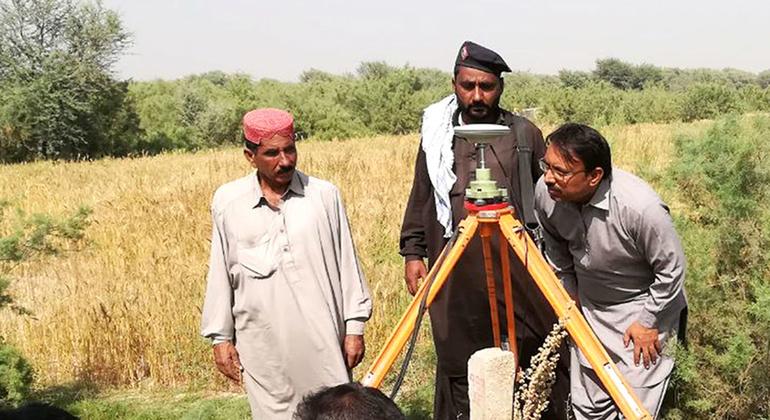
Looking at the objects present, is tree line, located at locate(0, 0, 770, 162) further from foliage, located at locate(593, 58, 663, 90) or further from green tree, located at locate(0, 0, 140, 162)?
foliage, located at locate(593, 58, 663, 90)

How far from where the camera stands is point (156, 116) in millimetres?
34812

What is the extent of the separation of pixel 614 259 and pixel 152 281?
15.0 feet

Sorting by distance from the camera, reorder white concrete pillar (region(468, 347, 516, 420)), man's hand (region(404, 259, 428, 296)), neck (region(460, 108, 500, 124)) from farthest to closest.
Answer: man's hand (region(404, 259, 428, 296)) < neck (region(460, 108, 500, 124)) < white concrete pillar (region(468, 347, 516, 420))

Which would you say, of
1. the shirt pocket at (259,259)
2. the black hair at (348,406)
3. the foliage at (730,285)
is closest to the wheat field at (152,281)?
the foliage at (730,285)

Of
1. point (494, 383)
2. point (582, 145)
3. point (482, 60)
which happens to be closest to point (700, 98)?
point (482, 60)

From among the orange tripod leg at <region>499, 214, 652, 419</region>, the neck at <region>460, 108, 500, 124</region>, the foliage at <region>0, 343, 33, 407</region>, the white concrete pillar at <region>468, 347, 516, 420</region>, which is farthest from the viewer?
the foliage at <region>0, 343, 33, 407</region>

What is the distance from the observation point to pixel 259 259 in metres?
2.66

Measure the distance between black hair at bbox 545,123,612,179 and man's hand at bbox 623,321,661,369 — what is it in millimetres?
586

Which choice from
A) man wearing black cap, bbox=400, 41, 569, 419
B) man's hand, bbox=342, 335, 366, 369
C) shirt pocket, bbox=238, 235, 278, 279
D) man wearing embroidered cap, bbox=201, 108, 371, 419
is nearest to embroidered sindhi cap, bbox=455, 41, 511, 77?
man wearing black cap, bbox=400, 41, 569, 419

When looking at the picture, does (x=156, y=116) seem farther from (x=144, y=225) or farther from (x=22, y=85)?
(x=144, y=225)

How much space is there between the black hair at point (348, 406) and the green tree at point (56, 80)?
26470 mm

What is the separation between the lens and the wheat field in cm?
500

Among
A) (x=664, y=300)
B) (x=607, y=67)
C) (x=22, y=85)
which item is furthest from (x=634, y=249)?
(x=607, y=67)

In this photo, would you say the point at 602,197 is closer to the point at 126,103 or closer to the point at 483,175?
the point at 483,175
